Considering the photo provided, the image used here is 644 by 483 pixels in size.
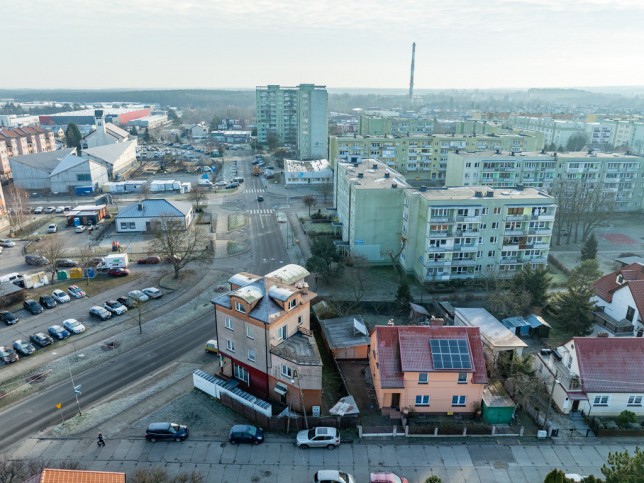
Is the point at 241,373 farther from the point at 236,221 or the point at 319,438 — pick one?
the point at 236,221

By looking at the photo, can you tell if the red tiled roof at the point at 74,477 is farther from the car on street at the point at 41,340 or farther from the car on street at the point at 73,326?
the car on street at the point at 73,326

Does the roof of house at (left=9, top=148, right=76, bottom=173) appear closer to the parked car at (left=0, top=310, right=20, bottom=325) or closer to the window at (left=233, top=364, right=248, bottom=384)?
the parked car at (left=0, top=310, right=20, bottom=325)

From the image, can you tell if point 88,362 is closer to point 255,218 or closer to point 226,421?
point 226,421

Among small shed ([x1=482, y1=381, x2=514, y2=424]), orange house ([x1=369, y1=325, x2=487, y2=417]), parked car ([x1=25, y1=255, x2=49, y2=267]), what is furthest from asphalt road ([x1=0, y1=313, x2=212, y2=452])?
parked car ([x1=25, y1=255, x2=49, y2=267])

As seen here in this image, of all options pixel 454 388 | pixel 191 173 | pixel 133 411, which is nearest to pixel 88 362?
pixel 133 411

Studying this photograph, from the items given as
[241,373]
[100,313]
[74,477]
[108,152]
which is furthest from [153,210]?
[74,477]
